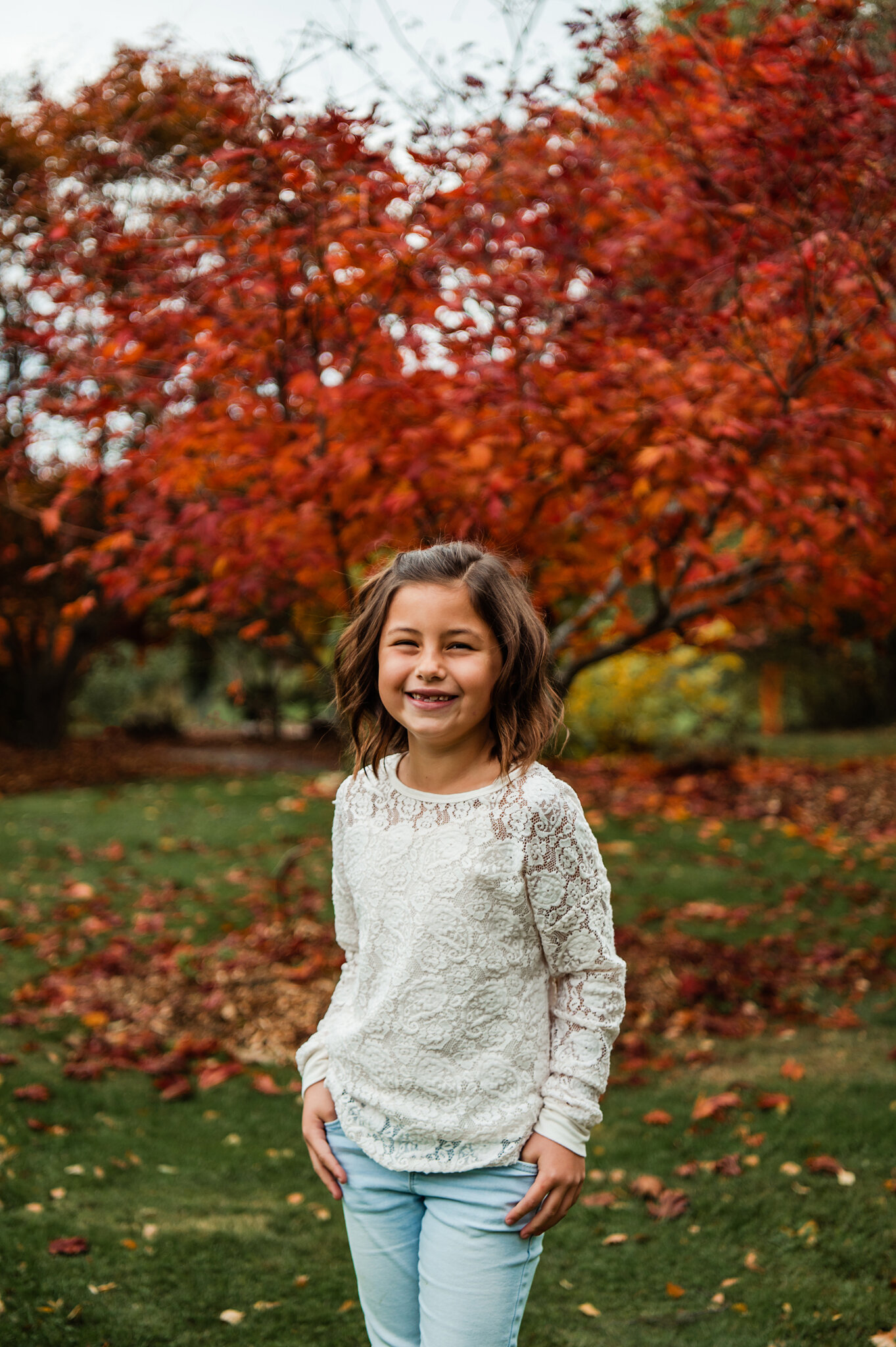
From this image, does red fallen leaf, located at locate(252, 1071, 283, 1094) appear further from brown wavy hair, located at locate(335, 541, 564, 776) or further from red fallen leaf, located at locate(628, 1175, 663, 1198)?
brown wavy hair, located at locate(335, 541, 564, 776)

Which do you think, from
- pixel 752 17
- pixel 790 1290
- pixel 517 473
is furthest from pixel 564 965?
pixel 752 17

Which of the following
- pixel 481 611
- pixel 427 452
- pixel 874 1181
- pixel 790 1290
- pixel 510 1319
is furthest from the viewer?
pixel 427 452

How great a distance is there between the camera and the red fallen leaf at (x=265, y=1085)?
423 cm

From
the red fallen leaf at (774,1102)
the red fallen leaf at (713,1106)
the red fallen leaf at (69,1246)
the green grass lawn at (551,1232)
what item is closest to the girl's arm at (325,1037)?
the green grass lawn at (551,1232)

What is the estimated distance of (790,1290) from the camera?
280 cm

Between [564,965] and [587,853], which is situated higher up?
[587,853]

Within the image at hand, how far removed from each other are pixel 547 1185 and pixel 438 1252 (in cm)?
20

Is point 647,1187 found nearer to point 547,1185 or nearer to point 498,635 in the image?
point 547,1185

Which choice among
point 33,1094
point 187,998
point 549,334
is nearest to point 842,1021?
point 187,998

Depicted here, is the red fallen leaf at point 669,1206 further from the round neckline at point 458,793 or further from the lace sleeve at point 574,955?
the round neckline at point 458,793

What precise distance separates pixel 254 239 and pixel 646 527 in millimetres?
1720

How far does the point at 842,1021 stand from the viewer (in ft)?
15.3

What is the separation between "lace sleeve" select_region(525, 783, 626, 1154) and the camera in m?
1.55

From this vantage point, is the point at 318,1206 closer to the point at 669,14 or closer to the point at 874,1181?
the point at 874,1181
